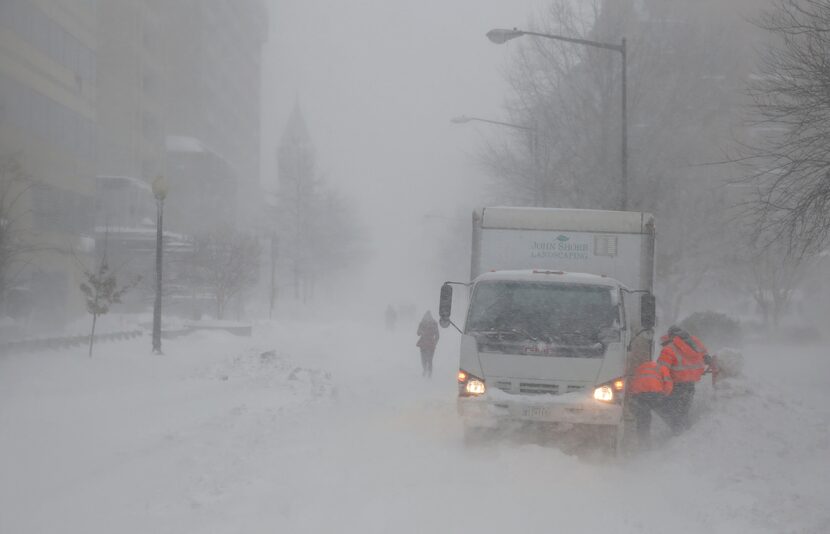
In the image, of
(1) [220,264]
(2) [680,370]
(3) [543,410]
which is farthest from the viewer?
(1) [220,264]

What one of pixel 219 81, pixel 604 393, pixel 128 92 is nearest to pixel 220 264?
pixel 128 92

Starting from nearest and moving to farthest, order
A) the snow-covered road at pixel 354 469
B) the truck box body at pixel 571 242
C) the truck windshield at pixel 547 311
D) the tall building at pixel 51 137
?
the snow-covered road at pixel 354 469 < the truck windshield at pixel 547 311 < the truck box body at pixel 571 242 < the tall building at pixel 51 137

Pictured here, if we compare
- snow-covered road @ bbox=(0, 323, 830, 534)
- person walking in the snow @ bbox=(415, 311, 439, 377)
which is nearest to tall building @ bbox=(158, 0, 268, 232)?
person walking in the snow @ bbox=(415, 311, 439, 377)

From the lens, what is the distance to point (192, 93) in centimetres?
8594

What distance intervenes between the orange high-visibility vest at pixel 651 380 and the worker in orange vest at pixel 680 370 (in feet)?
1.02

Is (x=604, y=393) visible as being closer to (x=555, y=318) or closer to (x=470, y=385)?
(x=555, y=318)

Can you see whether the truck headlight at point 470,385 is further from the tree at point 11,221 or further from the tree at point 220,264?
the tree at point 220,264

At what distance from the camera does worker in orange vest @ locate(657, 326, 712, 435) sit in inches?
445

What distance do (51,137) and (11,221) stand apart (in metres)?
11.4

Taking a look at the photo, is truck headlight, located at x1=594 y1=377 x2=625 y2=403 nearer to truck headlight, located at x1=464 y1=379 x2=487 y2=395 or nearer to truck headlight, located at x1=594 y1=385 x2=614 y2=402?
truck headlight, located at x1=594 y1=385 x2=614 y2=402

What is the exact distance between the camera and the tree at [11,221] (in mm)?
20016

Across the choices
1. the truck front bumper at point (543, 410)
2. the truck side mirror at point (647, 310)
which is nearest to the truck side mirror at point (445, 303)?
the truck front bumper at point (543, 410)

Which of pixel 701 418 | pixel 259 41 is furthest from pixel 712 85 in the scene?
pixel 259 41

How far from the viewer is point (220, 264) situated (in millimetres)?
35094
